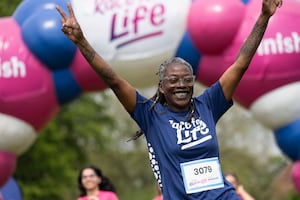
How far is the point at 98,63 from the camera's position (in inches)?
186

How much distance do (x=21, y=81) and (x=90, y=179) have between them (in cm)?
163

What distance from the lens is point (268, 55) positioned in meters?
9.10

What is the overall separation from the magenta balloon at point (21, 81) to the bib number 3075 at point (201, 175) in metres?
4.91

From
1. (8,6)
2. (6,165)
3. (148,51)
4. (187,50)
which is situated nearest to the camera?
(148,51)

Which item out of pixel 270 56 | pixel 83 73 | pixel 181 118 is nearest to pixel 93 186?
pixel 83 73

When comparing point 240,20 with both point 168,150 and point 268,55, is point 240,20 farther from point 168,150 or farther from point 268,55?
point 168,150

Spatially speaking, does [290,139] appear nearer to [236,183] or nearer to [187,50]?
[236,183]

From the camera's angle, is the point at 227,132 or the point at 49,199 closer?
the point at 49,199

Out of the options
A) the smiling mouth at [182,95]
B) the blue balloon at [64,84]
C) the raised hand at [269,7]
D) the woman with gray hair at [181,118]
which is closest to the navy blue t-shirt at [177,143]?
the woman with gray hair at [181,118]

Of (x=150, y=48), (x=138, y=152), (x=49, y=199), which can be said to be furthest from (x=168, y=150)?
(x=138, y=152)

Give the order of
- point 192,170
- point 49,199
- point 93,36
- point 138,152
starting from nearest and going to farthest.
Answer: point 192,170, point 93,36, point 49,199, point 138,152

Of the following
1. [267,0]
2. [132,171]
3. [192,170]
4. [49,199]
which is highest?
[267,0]

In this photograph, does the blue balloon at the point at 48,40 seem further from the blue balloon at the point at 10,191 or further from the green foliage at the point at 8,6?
the green foliage at the point at 8,6

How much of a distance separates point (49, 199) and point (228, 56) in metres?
13.4
